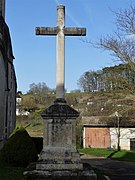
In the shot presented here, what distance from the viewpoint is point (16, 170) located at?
11172 mm

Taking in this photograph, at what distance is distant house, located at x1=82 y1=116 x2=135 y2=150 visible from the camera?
35.3 meters

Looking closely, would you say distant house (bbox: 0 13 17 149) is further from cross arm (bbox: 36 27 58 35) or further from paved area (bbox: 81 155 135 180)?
cross arm (bbox: 36 27 58 35)

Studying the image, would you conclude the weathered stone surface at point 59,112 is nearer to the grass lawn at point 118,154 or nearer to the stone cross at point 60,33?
the stone cross at point 60,33

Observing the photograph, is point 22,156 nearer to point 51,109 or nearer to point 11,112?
point 51,109

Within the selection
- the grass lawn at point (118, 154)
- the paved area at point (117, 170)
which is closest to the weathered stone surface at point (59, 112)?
the paved area at point (117, 170)

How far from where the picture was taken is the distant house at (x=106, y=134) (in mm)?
35281

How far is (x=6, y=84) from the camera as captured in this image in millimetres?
20891

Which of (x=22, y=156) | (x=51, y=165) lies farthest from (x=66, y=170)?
(x=22, y=156)

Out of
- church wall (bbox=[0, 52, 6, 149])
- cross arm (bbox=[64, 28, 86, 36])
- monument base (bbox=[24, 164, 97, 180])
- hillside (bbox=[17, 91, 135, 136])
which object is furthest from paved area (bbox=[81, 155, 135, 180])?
cross arm (bbox=[64, 28, 86, 36])

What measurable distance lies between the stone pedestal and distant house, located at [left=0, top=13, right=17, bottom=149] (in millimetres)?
11088

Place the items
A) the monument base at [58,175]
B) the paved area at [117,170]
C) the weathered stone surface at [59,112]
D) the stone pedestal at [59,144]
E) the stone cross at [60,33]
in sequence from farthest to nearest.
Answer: the paved area at [117,170] → the stone cross at [60,33] → the weathered stone surface at [59,112] → the stone pedestal at [59,144] → the monument base at [58,175]

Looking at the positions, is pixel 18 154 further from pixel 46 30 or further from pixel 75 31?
pixel 75 31

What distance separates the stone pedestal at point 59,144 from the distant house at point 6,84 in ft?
36.4

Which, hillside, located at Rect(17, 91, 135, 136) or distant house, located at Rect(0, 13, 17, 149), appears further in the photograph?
hillside, located at Rect(17, 91, 135, 136)
